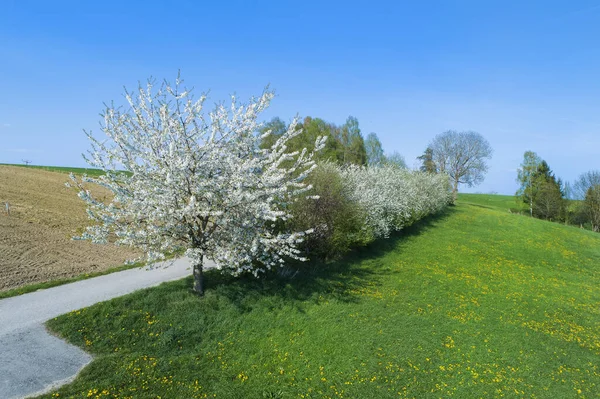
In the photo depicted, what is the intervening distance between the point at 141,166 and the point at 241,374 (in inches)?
297

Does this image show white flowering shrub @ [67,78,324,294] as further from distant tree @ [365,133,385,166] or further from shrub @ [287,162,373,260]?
distant tree @ [365,133,385,166]

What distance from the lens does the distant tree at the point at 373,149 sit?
5941cm

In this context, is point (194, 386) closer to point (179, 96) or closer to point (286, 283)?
point (286, 283)

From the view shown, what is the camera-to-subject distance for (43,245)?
57.1 ft

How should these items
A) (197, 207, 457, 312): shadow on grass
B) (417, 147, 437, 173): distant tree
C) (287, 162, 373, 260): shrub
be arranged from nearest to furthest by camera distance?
(197, 207, 457, 312): shadow on grass < (287, 162, 373, 260): shrub < (417, 147, 437, 173): distant tree

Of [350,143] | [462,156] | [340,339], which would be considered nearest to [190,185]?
[340,339]

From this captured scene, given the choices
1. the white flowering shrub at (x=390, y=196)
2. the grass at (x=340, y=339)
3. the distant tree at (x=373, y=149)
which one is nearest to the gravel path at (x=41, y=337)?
the grass at (x=340, y=339)

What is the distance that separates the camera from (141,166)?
12031mm

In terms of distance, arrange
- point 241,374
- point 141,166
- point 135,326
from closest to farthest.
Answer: point 241,374
point 135,326
point 141,166

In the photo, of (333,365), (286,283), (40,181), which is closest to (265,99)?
(286,283)

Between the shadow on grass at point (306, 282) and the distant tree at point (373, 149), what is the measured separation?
38403mm

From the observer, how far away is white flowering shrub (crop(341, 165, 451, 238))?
81.8 feet

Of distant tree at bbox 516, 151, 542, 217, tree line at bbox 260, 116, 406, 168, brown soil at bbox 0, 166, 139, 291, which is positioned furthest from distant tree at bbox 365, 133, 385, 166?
brown soil at bbox 0, 166, 139, 291

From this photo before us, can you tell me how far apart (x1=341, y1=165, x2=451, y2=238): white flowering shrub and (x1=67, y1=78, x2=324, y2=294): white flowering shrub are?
11.6 meters
